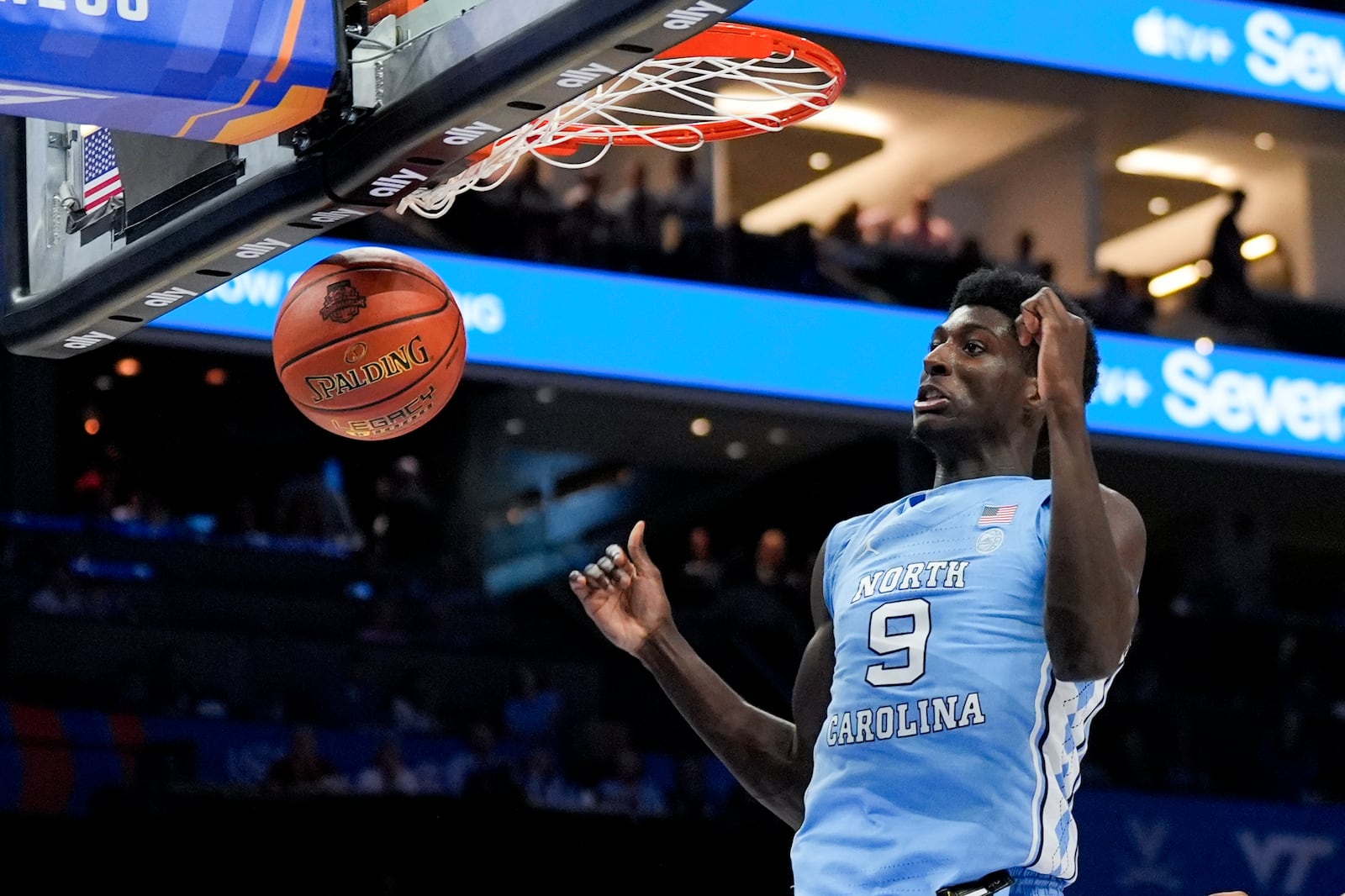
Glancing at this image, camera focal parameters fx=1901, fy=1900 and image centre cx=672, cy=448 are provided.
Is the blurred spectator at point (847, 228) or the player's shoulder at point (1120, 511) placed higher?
the player's shoulder at point (1120, 511)

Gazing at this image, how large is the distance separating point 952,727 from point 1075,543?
1.19 feet

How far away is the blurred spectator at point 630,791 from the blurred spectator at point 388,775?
1.08m

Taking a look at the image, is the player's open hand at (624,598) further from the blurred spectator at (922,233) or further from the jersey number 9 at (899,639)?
the blurred spectator at (922,233)

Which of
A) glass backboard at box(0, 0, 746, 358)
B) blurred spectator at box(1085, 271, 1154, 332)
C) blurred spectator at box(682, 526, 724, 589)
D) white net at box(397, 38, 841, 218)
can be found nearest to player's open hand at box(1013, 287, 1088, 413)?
glass backboard at box(0, 0, 746, 358)

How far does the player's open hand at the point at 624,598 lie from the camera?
11.4ft

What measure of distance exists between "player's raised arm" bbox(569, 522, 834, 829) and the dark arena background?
4.03 ft

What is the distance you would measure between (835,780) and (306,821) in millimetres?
6012

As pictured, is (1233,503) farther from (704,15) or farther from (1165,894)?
(704,15)

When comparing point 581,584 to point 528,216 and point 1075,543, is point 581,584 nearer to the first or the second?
point 1075,543

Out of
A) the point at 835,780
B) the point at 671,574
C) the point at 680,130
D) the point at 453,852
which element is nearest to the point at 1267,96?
the point at 671,574

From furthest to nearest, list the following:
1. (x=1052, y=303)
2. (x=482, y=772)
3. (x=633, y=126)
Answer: (x=482, y=772) → (x=633, y=126) → (x=1052, y=303)

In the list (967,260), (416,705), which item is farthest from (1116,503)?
(967,260)

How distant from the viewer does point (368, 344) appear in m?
3.81

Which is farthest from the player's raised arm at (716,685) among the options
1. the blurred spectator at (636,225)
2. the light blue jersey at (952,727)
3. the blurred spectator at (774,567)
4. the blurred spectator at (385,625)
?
the blurred spectator at (774,567)
